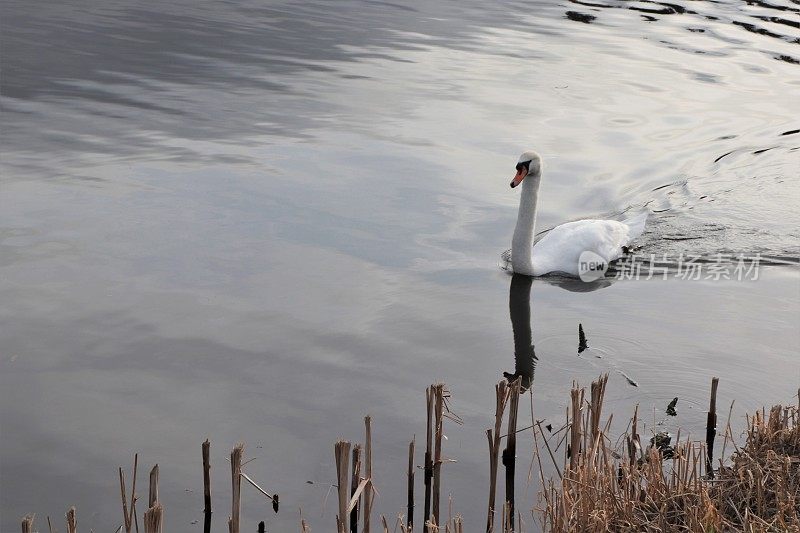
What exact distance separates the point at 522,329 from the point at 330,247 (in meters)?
2.24

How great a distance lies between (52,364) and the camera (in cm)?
762

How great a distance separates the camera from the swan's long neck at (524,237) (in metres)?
10.4

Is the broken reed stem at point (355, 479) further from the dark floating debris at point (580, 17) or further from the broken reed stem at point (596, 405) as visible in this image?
the dark floating debris at point (580, 17)

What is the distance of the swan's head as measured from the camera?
35.5ft

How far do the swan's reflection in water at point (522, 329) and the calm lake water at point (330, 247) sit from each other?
65 mm

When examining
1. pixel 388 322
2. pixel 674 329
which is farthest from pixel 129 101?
pixel 674 329

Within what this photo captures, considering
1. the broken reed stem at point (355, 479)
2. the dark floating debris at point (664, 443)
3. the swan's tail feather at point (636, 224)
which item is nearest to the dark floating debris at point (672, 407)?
the dark floating debris at point (664, 443)

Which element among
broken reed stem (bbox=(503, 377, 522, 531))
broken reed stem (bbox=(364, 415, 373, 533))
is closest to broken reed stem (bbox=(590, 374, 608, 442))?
broken reed stem (bbox=(503, 377, 522, 531))

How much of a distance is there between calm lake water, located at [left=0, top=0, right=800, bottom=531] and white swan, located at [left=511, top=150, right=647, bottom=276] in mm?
372

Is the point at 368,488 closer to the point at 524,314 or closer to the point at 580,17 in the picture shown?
the point at 524,314

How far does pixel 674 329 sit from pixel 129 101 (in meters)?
9.79

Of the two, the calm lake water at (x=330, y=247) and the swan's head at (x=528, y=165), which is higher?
the swan's head at (x=528, y=165)

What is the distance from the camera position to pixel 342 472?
4586 mm

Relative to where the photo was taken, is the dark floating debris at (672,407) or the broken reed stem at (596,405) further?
the dark floating debris at (672,407)
